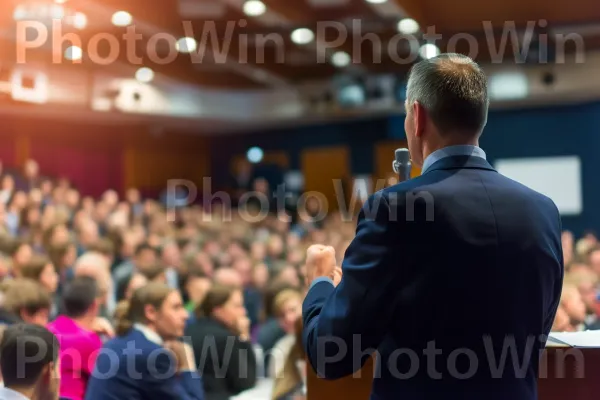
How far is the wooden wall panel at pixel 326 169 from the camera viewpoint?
13773 millimetres

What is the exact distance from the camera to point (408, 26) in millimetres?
8852

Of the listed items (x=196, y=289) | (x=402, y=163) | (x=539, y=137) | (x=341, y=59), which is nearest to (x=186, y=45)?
(x=341, y=59)

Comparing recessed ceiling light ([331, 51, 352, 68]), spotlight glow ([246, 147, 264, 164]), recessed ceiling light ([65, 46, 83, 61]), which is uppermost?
recessed ceiling light ([331, 51, 352, 68])

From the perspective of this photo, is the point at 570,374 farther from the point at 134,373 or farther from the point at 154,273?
the point at 154,273

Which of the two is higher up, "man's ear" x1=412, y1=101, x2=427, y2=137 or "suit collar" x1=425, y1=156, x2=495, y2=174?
"man's ear" x1=412, y1=101, x2=427, y2=137

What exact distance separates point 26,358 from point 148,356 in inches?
36.6

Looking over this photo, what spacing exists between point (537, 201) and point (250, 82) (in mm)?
11796

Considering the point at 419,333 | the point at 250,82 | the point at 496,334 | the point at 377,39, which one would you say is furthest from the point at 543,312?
the point at 250,82

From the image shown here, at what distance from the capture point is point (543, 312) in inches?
46.3

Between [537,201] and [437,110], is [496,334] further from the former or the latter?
[437,110]

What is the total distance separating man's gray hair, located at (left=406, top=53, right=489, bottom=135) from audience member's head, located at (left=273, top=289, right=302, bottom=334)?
314cm

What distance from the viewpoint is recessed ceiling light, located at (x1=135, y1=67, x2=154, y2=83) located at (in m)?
11.1

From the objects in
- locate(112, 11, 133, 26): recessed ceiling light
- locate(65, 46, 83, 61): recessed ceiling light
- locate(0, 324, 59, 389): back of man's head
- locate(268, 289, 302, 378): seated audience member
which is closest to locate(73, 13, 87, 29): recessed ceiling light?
locate(112, 11, 133, 26): recessed ceiling light

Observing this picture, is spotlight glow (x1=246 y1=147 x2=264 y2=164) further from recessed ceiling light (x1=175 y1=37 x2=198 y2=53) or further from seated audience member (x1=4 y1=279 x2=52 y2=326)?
seated audience member (x1=4 y1=279 x2=52 y2=326)
